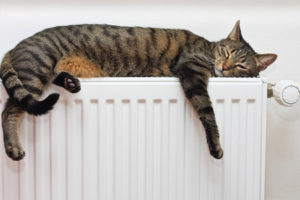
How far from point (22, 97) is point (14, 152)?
0.47ft

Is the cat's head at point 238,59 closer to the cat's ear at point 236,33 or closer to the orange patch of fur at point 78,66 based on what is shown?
the cat's ear at point 236,33

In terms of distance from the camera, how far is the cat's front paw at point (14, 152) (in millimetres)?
919

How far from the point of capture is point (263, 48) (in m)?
1.27

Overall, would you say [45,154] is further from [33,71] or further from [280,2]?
[280,2]

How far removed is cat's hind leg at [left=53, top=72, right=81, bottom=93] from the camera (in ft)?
3.08

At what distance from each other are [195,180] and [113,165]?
238 mm

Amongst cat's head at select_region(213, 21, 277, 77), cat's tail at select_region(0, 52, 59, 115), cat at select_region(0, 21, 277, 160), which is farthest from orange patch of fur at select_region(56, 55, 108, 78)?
cat's head at select_region(213, 21, 277, 77)

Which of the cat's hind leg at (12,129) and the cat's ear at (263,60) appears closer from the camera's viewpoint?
the cat's hind leg at (12,129)

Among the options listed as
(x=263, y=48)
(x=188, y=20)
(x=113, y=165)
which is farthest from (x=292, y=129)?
(x=113, y=165)

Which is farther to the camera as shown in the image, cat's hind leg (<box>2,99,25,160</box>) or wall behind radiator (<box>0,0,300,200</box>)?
wall behind radiator (<box>0,0,300,200</box>)

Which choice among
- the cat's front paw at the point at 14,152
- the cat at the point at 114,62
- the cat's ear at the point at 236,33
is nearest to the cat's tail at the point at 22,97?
the cat at the point at 114,62

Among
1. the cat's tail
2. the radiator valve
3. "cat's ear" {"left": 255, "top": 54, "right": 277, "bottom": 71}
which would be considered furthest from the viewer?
"cat's ear" {"left": 255, "top": 54, "right": 277, "bottom": 71}

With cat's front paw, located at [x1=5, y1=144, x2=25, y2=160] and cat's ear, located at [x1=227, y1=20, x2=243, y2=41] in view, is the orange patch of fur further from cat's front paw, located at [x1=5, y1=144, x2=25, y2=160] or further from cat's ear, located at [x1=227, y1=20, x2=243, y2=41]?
cat's ear, located at [x1=227, y1=20, x2=243, y2=41]

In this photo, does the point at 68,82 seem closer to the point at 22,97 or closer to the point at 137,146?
the point at 22,97
